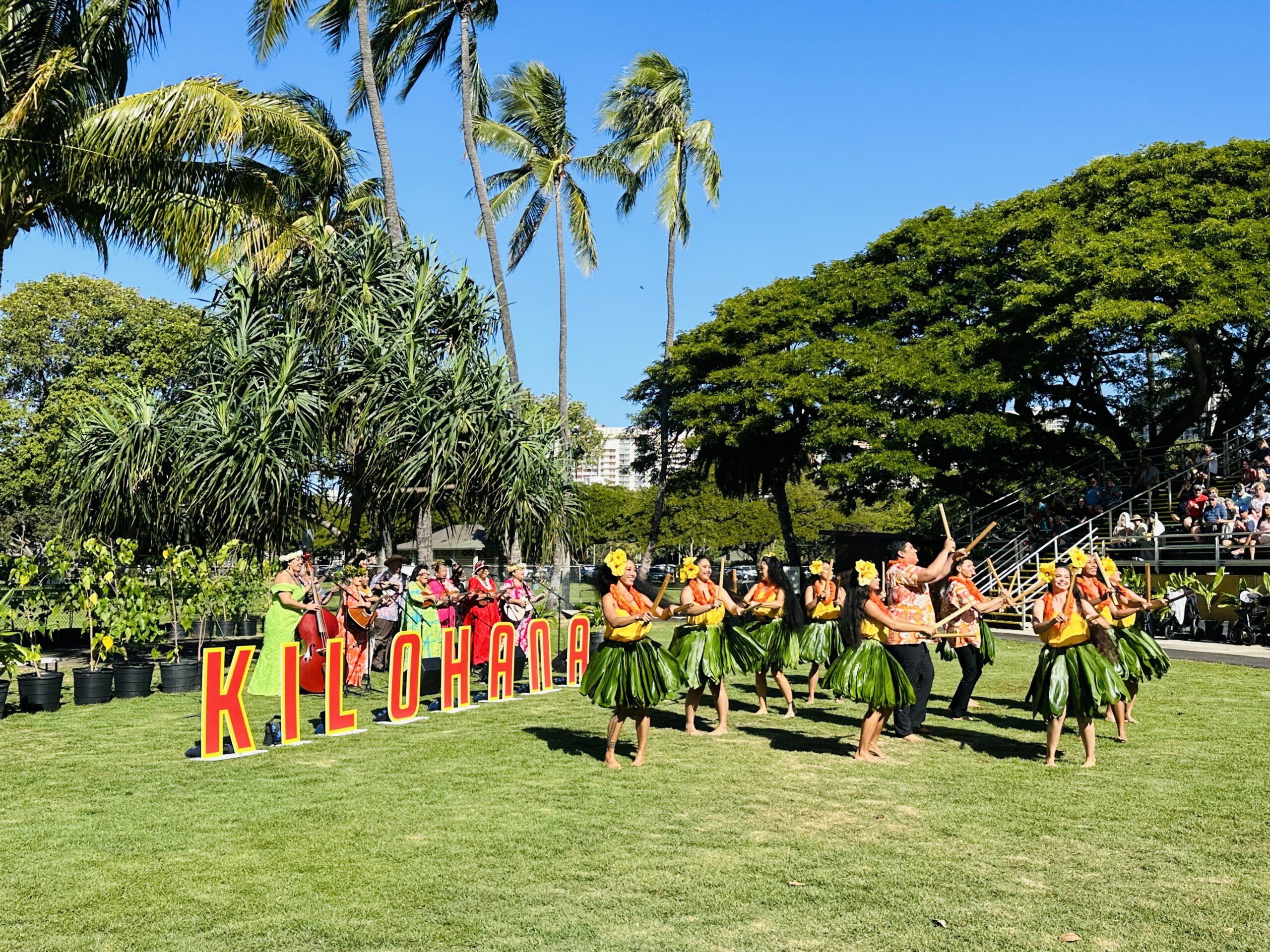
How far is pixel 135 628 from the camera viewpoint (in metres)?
13.0

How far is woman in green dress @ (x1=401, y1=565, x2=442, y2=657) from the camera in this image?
12.3 metres

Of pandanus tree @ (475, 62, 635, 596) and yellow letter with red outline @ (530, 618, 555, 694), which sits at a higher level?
pandanus tree @ (475, 62, 635, 596)

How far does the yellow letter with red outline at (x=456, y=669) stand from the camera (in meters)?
11.4

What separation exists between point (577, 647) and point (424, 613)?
7.84 feet

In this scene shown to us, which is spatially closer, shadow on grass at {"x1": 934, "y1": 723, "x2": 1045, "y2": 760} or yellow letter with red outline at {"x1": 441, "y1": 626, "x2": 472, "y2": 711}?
shadow on grass at {"x1": 934, "y1": 723, "x2": 1045, "y2": 760}

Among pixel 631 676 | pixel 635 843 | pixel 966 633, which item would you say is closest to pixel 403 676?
pixel 631 676

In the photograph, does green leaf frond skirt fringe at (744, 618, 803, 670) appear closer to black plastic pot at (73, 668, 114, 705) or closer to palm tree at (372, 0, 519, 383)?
black plastic pot at (73, 668, 114, 705)

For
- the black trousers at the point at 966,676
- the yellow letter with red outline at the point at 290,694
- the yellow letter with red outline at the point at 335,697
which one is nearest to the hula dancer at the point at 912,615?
the black trousers at the point at 966,676

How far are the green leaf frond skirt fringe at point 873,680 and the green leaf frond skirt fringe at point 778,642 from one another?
234 cm

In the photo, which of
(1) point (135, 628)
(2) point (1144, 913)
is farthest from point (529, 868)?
(1) point (135, 628)

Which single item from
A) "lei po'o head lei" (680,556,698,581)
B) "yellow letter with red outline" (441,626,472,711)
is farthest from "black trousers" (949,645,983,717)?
"yellow letter with red outline" (441,626,472,711)

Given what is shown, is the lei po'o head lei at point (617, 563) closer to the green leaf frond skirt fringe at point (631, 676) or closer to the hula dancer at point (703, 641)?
the green leaf frond skirt fringe at point (631, 676)

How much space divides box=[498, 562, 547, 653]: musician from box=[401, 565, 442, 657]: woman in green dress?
0.84 m

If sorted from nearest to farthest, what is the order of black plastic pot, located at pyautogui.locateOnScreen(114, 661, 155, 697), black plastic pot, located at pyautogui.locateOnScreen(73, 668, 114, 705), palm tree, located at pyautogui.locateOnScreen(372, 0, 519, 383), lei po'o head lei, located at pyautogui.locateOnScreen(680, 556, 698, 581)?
1. lei po'o head lei, located at pyautogui.locateOnScreen(680, 556, 698, 581)
2. black plastic pot, located at pyautogui.locateOnScreen(73, 668, 114, 705)
3. black plastic pot, located at pyautogui.locateOnScreen(114, 661, 155, 697)
4. palm tree, located at pyautogui.locateOnScreen(372, 0, 519, 383)
